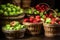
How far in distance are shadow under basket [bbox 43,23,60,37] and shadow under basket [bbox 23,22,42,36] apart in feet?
0.35

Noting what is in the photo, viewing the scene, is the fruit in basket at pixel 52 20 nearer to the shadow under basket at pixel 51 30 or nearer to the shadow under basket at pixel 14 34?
the shadow under basket at pixel 51 30

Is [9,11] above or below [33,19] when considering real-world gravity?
above

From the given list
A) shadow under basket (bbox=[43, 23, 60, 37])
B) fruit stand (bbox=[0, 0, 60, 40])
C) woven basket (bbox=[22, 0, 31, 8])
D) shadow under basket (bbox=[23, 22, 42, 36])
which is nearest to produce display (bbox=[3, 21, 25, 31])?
fruit stand (bbox=[0, 0, 60, 40])

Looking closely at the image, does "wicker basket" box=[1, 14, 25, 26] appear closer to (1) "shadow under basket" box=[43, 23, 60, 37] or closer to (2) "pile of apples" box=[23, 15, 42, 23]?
(2) "pile of apples" box=[23, 15, 42, 23]

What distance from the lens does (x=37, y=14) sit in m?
3.84

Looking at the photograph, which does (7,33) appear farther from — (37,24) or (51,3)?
(51,3)

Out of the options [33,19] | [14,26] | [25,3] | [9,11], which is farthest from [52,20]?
[25,3]

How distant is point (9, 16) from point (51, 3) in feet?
4.29

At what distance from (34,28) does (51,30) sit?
0.26 meters

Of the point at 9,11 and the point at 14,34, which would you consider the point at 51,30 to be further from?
the point at 9,11

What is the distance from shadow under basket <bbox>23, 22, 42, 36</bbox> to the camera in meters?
3.50

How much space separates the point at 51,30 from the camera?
11.4 ft

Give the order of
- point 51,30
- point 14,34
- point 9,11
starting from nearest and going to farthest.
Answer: point 14,34 < point 51,30 < point 9,11

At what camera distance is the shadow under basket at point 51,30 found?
3.44 m
